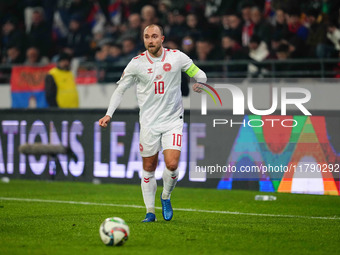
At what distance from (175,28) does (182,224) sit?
9071 millimetres

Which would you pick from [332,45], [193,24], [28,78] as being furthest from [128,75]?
[28,78]

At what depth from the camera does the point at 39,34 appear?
66.7 feet

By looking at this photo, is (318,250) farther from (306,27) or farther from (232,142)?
(306,27)

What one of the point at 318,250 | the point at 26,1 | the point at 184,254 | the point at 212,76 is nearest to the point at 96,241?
the point at 184,254

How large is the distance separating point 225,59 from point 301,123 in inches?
140

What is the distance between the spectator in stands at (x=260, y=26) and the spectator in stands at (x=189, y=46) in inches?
51.4

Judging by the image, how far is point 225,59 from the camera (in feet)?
54.8

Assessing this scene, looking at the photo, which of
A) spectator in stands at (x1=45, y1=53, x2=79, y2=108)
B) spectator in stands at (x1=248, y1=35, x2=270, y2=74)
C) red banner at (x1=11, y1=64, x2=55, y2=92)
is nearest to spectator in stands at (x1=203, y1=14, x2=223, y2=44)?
spectator in stands at (x1=248, y1=35, x2=270, y2=74)

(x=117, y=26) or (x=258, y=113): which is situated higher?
(x=117, y=26)

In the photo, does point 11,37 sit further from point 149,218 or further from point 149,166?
point 149,218

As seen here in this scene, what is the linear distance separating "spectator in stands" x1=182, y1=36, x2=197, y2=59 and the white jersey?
7347mm

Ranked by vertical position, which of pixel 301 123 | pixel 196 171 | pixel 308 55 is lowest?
pixel 196 171

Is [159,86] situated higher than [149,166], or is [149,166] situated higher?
[159,86]

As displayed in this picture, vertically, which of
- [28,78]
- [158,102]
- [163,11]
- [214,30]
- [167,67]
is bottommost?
[28,78]
